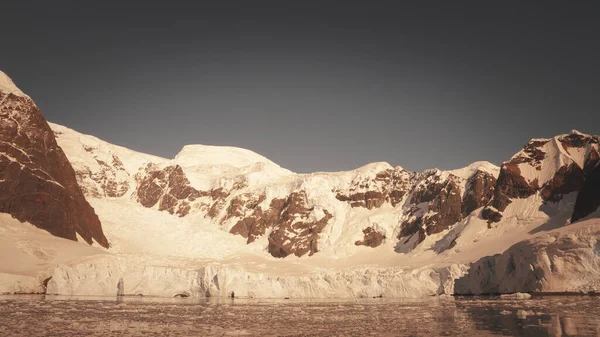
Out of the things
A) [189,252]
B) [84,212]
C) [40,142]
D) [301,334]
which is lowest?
[301,334]

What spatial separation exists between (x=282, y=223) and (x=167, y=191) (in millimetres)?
43454

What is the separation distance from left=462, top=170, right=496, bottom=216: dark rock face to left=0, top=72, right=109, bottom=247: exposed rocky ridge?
87.3 meters

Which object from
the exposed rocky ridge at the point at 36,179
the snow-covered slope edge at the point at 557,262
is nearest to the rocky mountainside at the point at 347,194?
the snow-covered slope edge at the point at 557,262

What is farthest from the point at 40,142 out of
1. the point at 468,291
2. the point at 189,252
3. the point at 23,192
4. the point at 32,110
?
the point at 468,291

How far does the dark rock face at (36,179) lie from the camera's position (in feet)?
358

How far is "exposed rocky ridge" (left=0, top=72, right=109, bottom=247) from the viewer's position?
109250 millimetres

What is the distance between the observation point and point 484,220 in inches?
4766

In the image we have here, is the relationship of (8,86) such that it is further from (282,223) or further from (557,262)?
(557,262)

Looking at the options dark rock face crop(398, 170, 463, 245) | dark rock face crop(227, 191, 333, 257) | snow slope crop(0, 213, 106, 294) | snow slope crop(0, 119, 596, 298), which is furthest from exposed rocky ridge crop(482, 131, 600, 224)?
snow slope crop(0, 213, 106, 294)

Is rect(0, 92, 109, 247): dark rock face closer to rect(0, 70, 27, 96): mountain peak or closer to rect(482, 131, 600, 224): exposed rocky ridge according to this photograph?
rect(0, 70, 27, 96): mountain peak

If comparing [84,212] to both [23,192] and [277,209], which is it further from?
[277,209]

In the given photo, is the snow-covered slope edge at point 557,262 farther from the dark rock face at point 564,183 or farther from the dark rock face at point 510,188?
the dark rock face at point 510,188

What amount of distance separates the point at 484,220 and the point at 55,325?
106736 millimetres

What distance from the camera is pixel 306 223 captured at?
150375 mm
